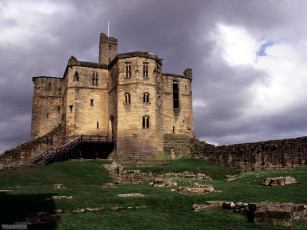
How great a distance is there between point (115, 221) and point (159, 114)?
2597 cm

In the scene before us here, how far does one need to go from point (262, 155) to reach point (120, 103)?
1652 centimetres

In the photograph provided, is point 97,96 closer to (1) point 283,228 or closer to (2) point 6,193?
(2) point 6,193

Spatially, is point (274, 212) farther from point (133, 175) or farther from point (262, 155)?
point (262, 155)

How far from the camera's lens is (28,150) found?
35.0 meters

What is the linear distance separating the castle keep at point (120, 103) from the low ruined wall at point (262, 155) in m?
7.50

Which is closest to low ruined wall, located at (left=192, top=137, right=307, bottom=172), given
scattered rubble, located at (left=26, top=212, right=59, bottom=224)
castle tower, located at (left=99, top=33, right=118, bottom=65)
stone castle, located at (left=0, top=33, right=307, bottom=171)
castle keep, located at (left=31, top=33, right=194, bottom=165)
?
stone castle, located at (left=0, top=33, right=307, bottom=171)

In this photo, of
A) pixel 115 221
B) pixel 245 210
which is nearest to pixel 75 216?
pixel 115 221

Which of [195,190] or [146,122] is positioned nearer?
[195,190]

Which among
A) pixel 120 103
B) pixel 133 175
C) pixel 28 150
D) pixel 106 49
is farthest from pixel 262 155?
pixel 106 49

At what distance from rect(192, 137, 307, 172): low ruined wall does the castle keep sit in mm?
7500

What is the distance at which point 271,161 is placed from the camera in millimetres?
29438

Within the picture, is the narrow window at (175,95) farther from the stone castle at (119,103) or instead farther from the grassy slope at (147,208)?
the grassy slope at (147,208)

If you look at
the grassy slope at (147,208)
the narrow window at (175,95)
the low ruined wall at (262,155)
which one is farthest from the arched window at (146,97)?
the grassy slope at (147,208)

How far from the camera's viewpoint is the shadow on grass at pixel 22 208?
10.0m
